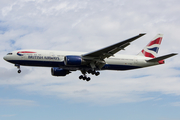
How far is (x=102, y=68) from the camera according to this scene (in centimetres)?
3622

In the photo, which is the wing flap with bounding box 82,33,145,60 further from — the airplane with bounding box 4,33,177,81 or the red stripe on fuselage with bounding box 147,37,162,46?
the red stripe on fuselage with bounding box 147,37,162,46

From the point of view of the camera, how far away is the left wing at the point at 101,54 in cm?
3048

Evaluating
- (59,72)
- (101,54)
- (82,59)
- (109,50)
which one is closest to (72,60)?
(82,59)

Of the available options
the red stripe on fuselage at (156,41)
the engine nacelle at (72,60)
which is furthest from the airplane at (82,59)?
the red stripe on fuselage at (156,41)

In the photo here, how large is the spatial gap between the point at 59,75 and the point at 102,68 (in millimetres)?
7778

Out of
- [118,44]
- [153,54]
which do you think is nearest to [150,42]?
[153,54]

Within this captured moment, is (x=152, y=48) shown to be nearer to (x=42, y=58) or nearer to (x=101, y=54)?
(x=101, y=54)

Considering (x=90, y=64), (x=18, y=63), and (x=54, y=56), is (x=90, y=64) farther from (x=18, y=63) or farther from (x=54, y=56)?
(x=18, y=63)

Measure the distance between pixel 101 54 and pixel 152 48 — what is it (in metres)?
12.5

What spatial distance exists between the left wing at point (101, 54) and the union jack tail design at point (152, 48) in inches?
358

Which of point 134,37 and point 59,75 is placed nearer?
point 134,37

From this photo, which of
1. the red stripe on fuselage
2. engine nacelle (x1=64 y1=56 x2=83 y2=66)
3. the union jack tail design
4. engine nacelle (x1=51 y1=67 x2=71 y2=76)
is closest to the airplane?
engine nacelle (x1=64 y1=56 x2=83 y2=66)

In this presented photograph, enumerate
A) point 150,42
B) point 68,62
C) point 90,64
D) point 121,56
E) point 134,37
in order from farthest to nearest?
point 150,42 < point 121,56 < point 90,64 < point 68,62 < point 134,37

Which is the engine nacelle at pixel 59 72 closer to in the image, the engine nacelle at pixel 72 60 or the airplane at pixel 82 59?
the airplane at pixel 82 59
